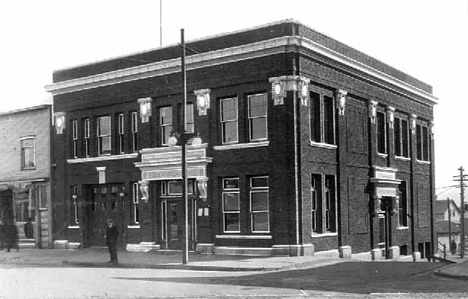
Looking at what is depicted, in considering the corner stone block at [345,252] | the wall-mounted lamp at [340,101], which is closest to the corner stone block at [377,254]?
the corner stone block at [345,252]

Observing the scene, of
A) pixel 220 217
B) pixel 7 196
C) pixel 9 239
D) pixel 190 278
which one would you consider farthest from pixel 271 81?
pixel 7 196

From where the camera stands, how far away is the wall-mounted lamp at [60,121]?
33.3m

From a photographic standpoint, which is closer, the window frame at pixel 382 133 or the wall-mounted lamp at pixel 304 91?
the wall-mounted lamp at pixel 304 91

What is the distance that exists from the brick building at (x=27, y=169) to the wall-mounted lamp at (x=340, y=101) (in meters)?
14.5

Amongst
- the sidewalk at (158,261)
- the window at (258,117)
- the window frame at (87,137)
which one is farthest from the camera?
the window frame at (87,137)

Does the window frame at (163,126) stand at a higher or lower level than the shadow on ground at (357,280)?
higher

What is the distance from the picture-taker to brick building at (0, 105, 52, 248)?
34.1 m

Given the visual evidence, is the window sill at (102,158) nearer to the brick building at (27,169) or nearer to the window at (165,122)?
the window at (165,122)

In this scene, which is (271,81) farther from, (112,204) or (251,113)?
(112,204)

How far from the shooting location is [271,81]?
26.0 m

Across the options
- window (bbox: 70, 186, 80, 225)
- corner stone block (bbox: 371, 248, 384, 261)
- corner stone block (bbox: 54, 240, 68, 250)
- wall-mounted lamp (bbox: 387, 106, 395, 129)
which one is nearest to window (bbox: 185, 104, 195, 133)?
window (bbox: 70, 186, 80, 225)

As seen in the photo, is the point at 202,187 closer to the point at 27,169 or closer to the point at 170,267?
the point at 170,267

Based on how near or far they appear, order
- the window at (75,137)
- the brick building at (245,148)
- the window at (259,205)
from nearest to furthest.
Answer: the brick building at (245,148), the window at (259,205), the window at (75,137)

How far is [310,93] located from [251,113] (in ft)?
8.28
